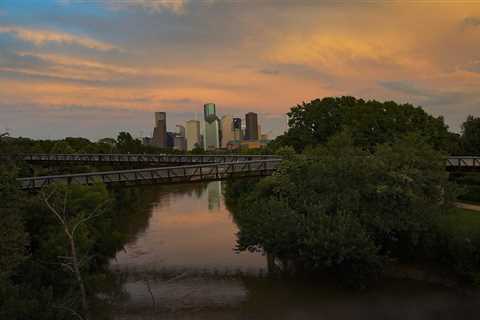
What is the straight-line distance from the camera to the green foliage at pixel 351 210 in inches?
850

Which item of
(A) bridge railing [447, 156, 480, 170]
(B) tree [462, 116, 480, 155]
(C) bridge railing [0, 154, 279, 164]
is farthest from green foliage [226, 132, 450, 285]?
(C) bridge railing [0, 154, 279, 164]

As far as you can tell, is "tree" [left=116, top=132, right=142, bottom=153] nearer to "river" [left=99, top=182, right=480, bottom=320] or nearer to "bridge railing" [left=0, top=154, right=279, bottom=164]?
"bridge railing" [left=0, top=154, right=279, bottom=164]

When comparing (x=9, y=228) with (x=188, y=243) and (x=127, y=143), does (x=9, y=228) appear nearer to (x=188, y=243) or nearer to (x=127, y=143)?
(x=188, y=243)

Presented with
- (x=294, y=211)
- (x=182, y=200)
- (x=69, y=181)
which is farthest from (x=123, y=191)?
(x=294, y=211)

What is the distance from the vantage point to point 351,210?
23.5 metres

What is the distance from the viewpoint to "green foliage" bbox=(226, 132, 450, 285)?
2159 cm

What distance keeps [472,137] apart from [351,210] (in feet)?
98.1

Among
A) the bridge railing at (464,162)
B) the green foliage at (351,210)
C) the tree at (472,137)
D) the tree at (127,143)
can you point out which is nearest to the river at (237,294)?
the green foliage at (351,210)

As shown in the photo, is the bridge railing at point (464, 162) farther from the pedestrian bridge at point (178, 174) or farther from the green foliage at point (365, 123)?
the green foliage at point (365, 123)

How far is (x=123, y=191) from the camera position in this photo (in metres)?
52.8

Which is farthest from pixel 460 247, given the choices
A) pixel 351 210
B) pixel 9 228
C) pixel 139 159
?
pixel 139 159

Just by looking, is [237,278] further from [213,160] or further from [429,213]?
[213,160]

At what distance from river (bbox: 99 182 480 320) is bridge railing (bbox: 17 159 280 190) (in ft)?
17.7

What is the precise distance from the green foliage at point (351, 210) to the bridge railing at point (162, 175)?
15.9 feet
